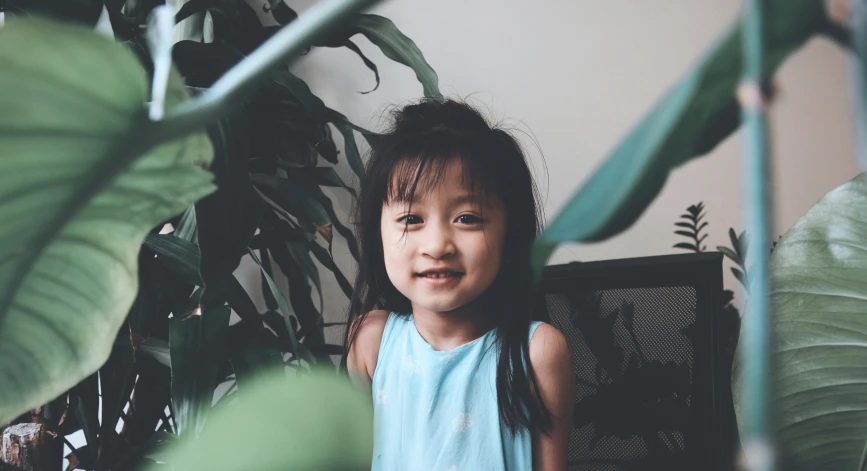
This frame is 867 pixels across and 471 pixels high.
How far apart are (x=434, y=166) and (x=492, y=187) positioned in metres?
0.07

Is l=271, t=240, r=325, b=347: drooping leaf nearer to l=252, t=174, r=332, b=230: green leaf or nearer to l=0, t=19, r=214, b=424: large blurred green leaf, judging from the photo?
l=252, t=174, r=332, b=230: green leaf

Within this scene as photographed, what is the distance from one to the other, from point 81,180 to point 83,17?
0.63m

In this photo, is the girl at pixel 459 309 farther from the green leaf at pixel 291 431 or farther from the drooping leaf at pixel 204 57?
the green leaf at pixel 291 431

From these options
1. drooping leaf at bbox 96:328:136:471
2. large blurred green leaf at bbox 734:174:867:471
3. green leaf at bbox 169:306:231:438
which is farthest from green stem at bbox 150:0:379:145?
drooping leaf at bbox 96:328:136:471

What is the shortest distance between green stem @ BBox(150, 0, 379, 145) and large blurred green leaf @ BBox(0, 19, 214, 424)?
0.04 feet

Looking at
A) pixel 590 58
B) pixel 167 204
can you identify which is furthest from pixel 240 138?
pixel 590 58

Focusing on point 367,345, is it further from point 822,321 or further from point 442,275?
point 822,321

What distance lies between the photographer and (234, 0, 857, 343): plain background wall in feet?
4.64

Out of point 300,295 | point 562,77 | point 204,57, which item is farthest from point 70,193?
point 562,77

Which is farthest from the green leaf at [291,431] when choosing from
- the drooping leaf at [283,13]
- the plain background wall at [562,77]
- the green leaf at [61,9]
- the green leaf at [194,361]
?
the plain background wall at [562,77]

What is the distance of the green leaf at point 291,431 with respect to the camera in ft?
0.34

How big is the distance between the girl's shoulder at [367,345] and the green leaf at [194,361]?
0.82ft

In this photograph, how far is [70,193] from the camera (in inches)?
5.3

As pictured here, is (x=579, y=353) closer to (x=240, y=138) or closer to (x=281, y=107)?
(x=281, y=107)
